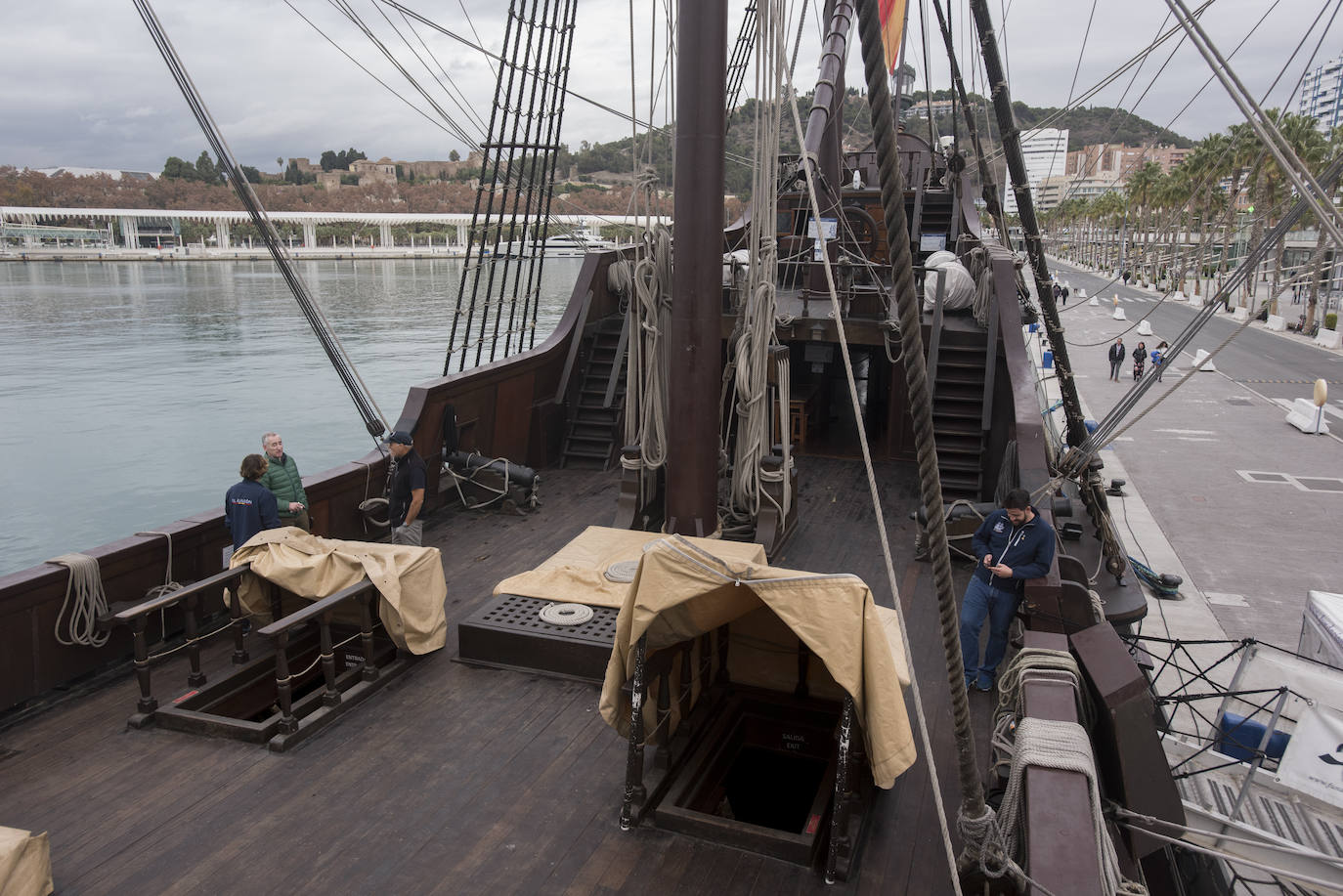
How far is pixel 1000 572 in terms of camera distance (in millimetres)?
4484

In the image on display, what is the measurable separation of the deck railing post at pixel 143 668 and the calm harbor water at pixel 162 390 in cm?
939

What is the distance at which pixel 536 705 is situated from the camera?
441cm

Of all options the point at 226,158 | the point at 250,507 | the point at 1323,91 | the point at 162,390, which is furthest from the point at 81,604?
the point at 1323,91

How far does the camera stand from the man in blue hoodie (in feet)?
14.7

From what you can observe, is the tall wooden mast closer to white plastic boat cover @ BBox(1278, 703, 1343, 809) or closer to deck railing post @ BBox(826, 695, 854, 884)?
deck railing post @ BBox(826, 695, 854, 884)

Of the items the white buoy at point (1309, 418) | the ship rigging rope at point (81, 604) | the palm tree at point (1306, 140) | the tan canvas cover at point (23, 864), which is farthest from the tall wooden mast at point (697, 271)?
the palm tree at point (1306, 140)

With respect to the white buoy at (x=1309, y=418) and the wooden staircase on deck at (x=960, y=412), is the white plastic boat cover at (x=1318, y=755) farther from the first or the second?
the white buoy at (x=1309, y=418)

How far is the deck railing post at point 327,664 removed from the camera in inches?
163

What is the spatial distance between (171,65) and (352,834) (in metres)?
4.26

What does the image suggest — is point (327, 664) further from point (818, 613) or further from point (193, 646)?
point (818, 613)

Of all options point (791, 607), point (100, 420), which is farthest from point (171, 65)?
→ point (100, 420)

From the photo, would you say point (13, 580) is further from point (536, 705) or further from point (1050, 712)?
point (1050, 712)

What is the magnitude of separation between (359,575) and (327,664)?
1.85ft

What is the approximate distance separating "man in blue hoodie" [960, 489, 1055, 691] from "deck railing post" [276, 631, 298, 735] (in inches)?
127
